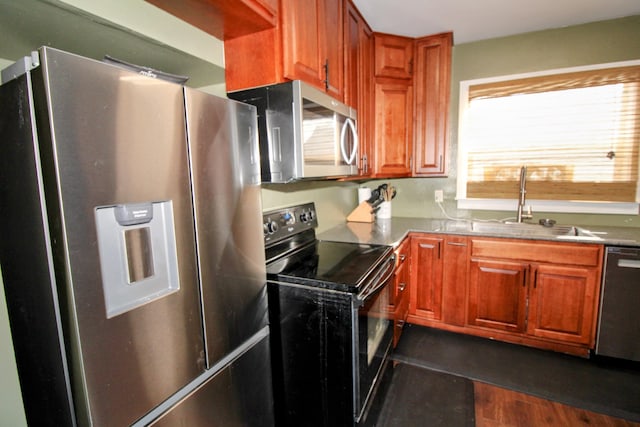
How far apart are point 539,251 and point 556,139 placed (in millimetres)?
1026

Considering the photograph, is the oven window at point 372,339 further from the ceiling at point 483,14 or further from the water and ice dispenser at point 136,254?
the ceiling at point 483,14

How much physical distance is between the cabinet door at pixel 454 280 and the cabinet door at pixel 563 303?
45 cm

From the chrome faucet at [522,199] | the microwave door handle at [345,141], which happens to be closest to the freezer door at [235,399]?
the microwave door handle at [345,141]

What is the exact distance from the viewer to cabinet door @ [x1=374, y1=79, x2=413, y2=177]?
2537 millimetres

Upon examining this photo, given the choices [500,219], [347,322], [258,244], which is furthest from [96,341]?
[500,219]

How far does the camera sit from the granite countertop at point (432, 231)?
202 cm

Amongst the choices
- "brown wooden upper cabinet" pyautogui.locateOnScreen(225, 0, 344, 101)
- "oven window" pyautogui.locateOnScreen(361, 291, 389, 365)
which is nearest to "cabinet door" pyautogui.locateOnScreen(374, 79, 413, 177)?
"brown wooden upper cabinet" pyautogui.locateOnScreen(225, 0, 344, 101)

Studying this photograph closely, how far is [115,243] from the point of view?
2.36ft

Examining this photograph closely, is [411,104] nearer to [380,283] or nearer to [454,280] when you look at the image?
[454,280]

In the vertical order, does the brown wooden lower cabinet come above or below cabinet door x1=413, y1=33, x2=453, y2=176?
below

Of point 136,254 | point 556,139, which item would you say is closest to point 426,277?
point 556,139

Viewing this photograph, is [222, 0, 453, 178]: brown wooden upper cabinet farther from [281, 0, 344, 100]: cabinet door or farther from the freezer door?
the freezer door

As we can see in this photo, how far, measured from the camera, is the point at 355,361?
1.27 m

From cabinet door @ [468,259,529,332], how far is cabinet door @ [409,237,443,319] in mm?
242
